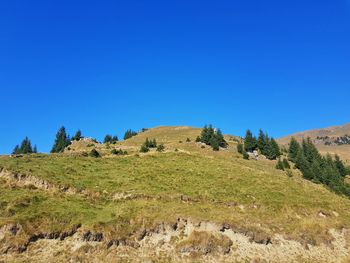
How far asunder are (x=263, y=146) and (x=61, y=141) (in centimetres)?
8235

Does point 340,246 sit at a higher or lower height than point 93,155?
lower

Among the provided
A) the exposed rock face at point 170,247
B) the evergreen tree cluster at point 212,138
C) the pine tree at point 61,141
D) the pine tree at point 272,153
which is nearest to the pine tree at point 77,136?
the pine tree at point 61,141

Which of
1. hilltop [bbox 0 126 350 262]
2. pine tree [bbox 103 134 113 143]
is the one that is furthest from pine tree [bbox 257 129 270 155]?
pine tree [bbox 103 134 113 143]

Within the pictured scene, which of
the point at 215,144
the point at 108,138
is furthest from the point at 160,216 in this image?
the point at 108,138

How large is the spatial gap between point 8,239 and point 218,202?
2824cm

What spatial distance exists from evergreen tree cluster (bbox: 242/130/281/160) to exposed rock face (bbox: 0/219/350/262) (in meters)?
67.5

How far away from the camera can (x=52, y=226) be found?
132 ft

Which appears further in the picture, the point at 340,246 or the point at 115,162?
the point at 115,162

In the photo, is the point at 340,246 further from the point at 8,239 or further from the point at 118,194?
the point at 8,239

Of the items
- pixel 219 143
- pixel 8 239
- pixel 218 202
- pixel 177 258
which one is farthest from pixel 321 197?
pixel 219 143

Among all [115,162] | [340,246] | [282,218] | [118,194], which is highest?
[115,162]

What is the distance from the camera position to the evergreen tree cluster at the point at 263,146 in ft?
372

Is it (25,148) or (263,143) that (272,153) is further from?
(25,148)

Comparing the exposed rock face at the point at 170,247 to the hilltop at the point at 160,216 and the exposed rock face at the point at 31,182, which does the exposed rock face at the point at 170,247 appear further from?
the exposed rock face at the point at 31,182
